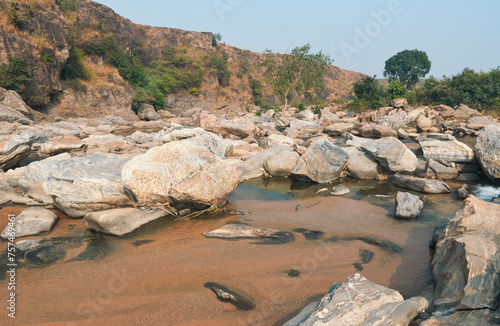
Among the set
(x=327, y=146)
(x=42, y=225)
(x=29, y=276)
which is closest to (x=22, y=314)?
(x=29, y=276)

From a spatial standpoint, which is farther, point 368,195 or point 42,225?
point 368,195

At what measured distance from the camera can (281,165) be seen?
9344mm

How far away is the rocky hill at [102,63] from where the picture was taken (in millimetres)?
23750

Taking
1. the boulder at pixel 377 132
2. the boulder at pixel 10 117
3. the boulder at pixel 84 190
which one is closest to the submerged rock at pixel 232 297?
the boulder at pixel 84 190

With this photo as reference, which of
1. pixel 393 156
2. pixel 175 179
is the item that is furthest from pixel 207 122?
pixel 175 179

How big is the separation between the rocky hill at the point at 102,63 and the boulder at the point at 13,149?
1763 centimetres

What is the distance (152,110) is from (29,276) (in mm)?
32465

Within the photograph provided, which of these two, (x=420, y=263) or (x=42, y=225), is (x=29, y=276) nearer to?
(x=42, y=225)

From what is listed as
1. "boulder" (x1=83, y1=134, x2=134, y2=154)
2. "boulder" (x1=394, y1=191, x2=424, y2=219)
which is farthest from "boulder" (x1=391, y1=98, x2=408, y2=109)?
"boulder" (x1=394, y1=191, x2=424, y2=219)

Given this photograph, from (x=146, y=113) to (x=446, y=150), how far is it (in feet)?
100

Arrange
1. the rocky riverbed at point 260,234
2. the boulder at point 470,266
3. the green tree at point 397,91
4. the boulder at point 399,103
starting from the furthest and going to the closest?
1. the green tree at point 397,91
2. the boulder at point 399,103
3. the rocky riverbed at point 260,234
4. the boulder at point 470,266

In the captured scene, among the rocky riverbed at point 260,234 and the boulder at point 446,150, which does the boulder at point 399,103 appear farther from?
the rocky riverbed at point 260,234

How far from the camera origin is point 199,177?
5785 millimetres

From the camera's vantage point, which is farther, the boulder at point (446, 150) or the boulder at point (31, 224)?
the boulder at point (446, 150)
